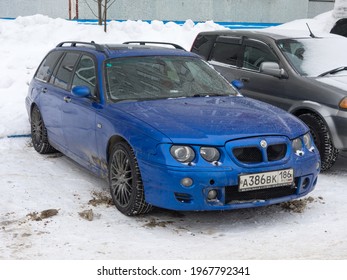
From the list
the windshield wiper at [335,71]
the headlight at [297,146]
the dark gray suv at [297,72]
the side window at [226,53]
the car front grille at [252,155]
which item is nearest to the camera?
the car front grille at [252,155]

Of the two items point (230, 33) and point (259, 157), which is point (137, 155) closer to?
point (259, 157)

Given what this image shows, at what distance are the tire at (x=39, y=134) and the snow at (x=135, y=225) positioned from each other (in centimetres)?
11

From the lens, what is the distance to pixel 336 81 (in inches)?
282

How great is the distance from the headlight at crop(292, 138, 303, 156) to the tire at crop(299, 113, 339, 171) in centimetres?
163

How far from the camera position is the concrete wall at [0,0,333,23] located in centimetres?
1675

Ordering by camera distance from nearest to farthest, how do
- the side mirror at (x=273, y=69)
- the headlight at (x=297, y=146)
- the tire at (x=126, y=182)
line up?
the tire at (x=126, y=182) < the headlight at (x=297, y=146) < the side mirror at (x=273, y=69)

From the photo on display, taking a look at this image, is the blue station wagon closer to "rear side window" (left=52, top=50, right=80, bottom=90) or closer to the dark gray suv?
"rear side window" (left=52, top=50, right=80, bottom=90)

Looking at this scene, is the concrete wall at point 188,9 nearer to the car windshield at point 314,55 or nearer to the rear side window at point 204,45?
the rear side window at point 204,45

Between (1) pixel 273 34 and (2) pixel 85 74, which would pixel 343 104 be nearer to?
(1) pixel 273 34

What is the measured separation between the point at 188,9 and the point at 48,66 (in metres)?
11.3

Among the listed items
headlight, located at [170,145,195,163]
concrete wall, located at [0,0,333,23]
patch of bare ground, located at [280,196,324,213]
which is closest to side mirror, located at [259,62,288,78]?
patch of bare ground, located at [280,196,324,213]

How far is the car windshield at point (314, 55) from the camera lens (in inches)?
297

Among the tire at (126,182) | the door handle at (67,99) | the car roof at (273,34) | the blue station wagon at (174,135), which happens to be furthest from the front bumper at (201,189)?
the car roof at (273,34)

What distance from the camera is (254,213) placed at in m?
5.55
